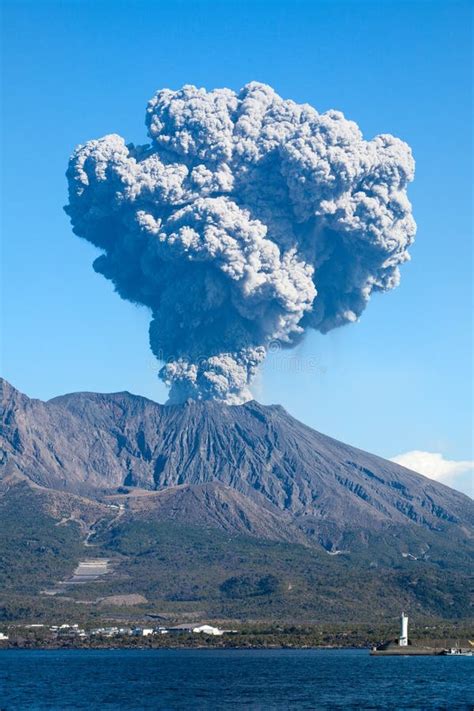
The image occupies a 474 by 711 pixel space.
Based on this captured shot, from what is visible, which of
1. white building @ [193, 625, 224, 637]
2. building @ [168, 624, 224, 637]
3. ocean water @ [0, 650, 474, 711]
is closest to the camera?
ocean water @ [0, 650, 474, 711]

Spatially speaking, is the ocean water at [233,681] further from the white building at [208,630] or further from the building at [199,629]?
the building at [199,629]

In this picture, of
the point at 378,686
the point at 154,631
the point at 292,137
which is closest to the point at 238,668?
the point at 378,686

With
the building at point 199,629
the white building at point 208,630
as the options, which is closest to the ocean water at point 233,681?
the white building at point 208,630

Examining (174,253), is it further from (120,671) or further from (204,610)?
(120,671)

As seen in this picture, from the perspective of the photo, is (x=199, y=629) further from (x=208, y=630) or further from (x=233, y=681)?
(x=233, y=681)

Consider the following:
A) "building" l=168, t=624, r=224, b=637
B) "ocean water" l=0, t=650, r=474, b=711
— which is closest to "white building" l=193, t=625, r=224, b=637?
"building" l=168, t=624, r=224, b=637

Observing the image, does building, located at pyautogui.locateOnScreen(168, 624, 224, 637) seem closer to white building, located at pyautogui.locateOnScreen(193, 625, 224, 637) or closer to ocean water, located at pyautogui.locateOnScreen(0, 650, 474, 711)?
white building, located at pyautogui.locateOnScreen(193, 625, 224, 637)

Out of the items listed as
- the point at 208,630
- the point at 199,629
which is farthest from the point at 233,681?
the point at 199,629

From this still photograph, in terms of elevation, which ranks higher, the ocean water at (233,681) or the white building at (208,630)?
the white building at (208,630)

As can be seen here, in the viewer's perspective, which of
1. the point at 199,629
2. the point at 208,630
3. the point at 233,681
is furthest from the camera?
the point at 199,629
